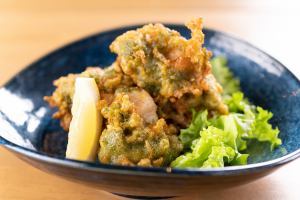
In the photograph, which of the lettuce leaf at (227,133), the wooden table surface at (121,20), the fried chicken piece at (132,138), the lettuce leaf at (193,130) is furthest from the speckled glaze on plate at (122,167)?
the wooden table surface at (121,20)

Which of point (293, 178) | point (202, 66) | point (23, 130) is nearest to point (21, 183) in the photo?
point (23, 130)

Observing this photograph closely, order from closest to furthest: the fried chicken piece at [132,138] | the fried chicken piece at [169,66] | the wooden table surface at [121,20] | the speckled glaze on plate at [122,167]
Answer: the speckled glaze on plate at [122,167], the fried chicken piece at [132,138], the fried chicken piece at [169,66], the wooden table surface at [121,20]

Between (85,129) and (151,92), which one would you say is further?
(151,92)

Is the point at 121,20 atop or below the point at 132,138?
atop

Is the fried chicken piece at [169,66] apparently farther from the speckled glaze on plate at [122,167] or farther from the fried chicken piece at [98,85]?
the speckled glaze on plate at [122,167]

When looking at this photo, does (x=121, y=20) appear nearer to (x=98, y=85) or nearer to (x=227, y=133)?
(x=98, y=85)

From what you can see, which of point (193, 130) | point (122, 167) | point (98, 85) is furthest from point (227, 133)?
point (122, 167)
